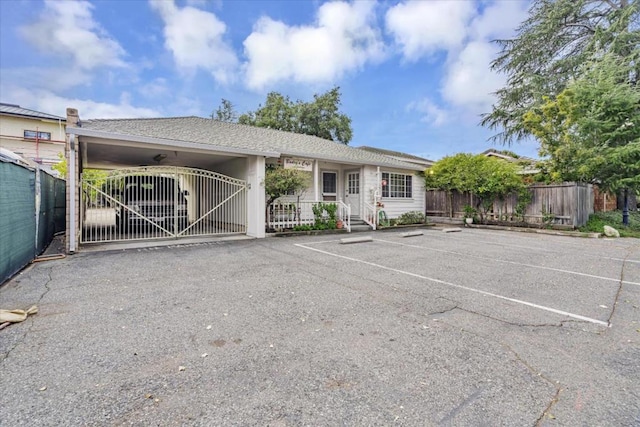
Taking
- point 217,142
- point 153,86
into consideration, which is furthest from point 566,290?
point 153,86

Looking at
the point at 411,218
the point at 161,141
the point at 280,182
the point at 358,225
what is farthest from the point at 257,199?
the point at 411,218

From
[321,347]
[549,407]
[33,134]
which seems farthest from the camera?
[33,134]

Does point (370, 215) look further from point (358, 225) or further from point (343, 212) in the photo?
point (343, 212)

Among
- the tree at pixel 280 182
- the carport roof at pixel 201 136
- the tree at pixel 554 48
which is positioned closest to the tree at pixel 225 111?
the carport roof at pixel 201 136

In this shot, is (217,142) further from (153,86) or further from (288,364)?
(153,86)

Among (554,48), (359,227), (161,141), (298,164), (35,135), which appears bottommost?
(359,227)

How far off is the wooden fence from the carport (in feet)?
33.1

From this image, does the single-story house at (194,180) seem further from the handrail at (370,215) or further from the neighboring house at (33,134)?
the neighboring house at (33,134)

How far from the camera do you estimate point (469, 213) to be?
14172 mm

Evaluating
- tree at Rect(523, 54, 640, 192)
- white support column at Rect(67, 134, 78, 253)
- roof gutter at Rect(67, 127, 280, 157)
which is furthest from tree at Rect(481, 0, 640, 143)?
white support column at Rect(67, 134, 78, 253)

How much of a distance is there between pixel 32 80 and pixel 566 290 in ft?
102

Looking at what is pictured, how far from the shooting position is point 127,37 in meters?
13.6

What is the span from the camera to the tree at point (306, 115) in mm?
26484

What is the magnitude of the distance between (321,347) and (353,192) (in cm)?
1114
